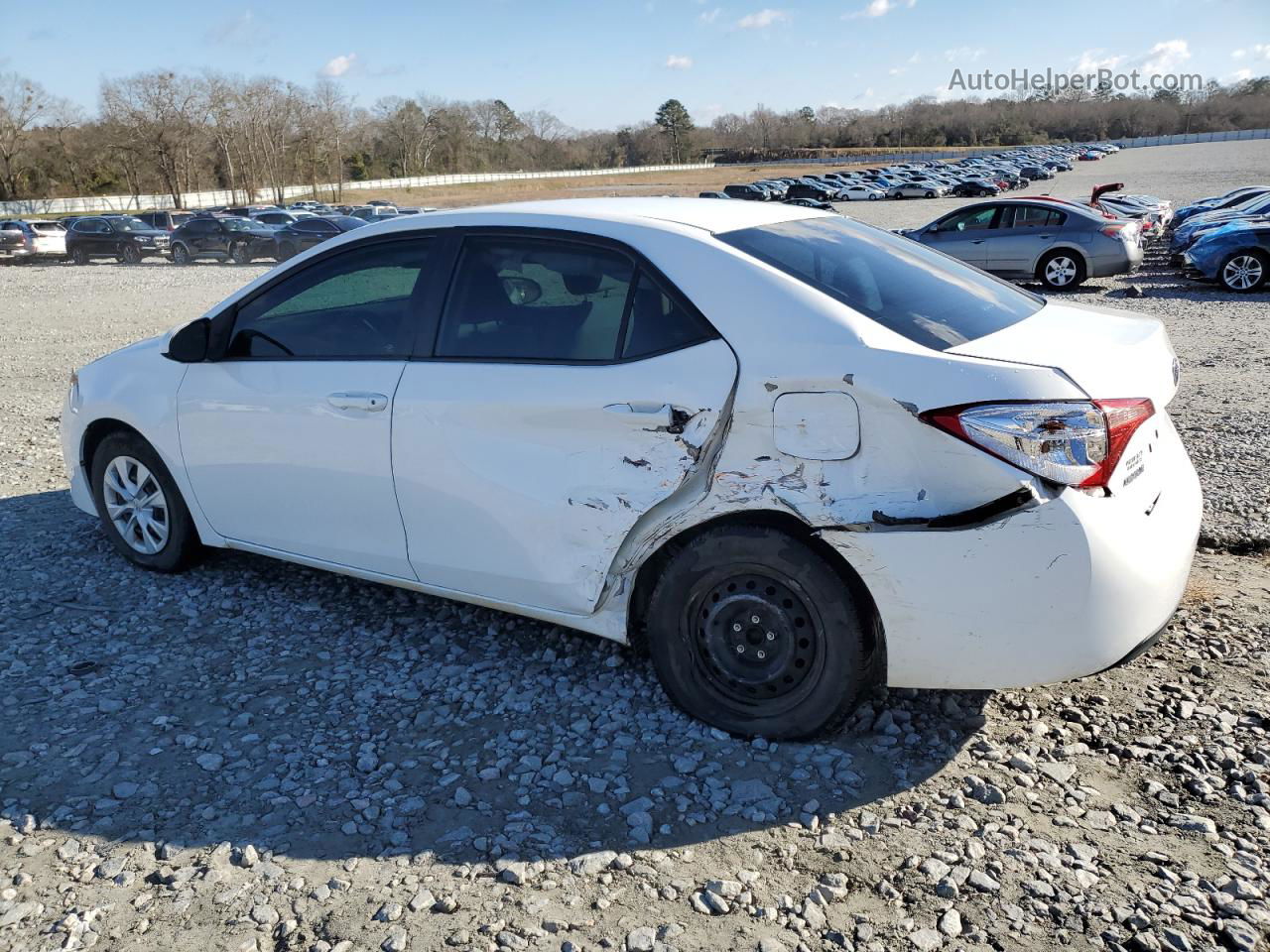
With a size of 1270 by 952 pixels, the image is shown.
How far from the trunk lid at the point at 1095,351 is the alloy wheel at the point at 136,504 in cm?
370

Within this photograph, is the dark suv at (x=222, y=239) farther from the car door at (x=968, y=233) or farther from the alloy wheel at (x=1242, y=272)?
the alloy wheel at (x=1242, y=272)

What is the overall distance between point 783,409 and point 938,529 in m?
0.56

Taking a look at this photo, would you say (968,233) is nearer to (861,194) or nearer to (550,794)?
(550,794)

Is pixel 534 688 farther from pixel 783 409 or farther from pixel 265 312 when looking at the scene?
pixel 265 312

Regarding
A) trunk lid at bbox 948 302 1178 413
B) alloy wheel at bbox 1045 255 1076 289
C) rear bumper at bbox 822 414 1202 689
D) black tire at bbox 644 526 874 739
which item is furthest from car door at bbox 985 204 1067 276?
black tire at bbox 644 526 874 739

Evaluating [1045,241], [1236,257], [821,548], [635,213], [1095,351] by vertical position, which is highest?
[635,213]

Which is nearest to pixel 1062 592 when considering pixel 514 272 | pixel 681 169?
pixel 514 272

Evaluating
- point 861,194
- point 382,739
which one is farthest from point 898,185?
point 382,739

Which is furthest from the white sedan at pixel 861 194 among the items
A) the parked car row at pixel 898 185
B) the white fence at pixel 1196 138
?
the white fence at pixel 1196 138

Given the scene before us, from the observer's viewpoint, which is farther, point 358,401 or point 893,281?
point 358,401

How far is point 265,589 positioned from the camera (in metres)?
4.70

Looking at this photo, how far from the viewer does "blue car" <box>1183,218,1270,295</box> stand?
15.8 metres

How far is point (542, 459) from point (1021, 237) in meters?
16.2

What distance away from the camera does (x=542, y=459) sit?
339cm
